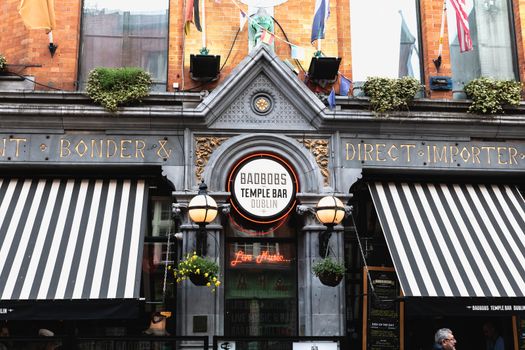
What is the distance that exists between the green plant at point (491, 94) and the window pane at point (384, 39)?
3.97 ft

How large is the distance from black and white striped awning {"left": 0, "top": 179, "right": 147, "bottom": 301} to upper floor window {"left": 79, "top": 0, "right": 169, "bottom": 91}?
2441 mm

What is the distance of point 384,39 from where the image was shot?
13.8 meters

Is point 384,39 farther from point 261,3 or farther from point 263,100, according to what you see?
point 263,100

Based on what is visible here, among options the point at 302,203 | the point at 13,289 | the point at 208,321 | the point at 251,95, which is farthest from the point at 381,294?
the point at 13,289

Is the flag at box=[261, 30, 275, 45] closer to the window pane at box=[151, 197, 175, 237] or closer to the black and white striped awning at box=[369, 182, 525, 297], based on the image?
the black and white striped awning at box=[369, 182, 525, 297]

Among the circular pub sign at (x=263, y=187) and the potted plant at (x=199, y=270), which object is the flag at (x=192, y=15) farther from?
the potted plant at (x=199, y=270)

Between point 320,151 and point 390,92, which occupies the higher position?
point 390,92

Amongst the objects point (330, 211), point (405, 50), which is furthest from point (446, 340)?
point (405, 50)

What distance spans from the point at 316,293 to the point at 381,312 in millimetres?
1402

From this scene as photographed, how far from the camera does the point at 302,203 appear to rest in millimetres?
12031

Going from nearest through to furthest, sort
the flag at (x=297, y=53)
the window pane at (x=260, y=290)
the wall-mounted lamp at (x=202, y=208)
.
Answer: the wall-mounted lamp at (x=202, y=208) → the window pane at (x=260, y=290) → the flag at (x=297, y=53)

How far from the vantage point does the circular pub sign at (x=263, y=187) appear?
472 inches

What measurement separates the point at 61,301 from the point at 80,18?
19.5 ft

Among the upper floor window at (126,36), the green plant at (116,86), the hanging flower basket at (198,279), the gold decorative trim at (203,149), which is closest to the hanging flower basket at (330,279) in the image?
the hanging flower basket at (198,279)
